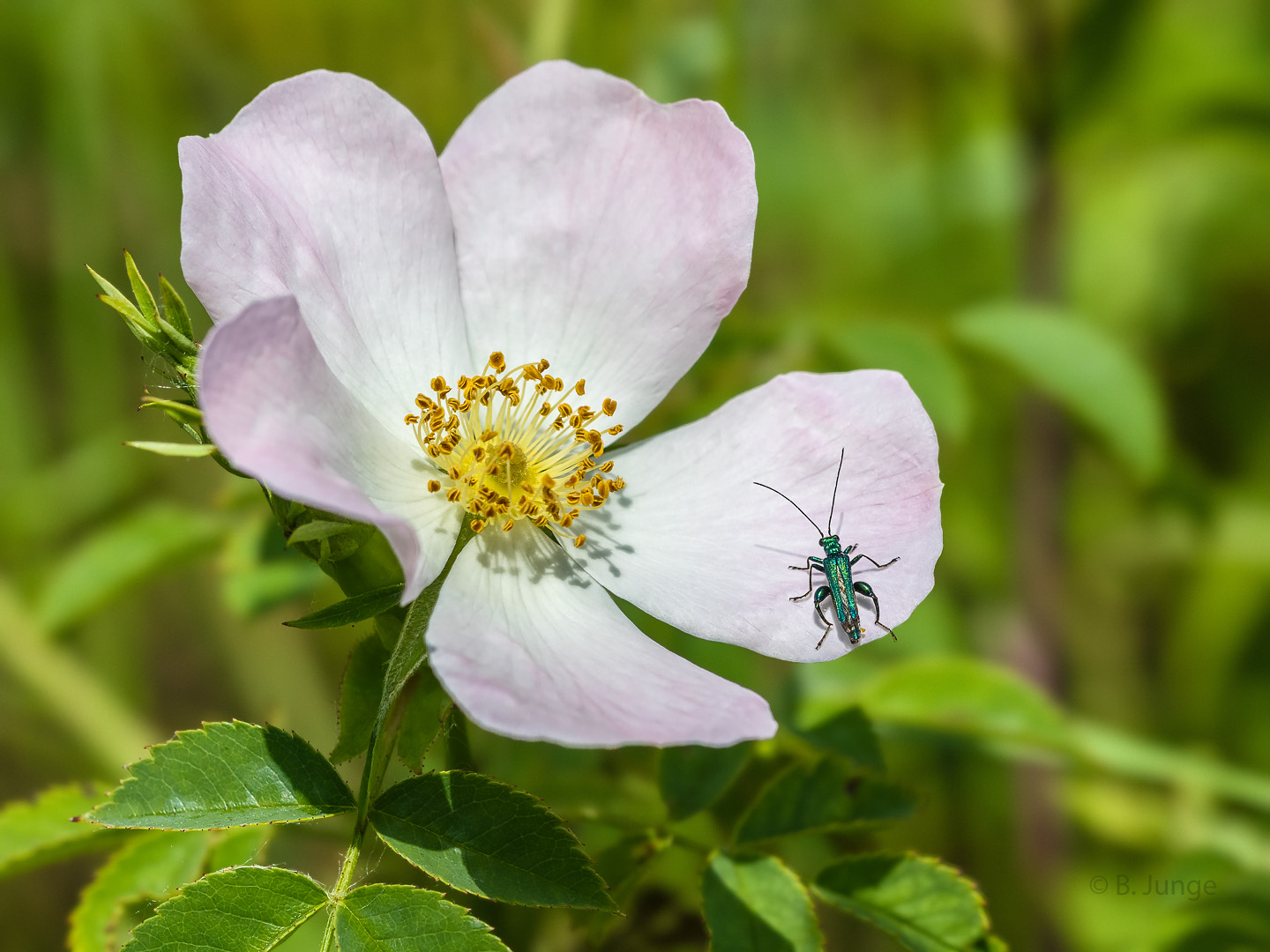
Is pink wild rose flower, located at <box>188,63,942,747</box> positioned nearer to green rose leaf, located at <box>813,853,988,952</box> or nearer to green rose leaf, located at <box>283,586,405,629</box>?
green rose leaf, located at <box>283,586,405,629</box>

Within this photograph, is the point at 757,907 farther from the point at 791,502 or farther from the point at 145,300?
the point at 145,300

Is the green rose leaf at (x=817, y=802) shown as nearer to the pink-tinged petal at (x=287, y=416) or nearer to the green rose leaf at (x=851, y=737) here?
the green rose leaf at (x=851, y=737)

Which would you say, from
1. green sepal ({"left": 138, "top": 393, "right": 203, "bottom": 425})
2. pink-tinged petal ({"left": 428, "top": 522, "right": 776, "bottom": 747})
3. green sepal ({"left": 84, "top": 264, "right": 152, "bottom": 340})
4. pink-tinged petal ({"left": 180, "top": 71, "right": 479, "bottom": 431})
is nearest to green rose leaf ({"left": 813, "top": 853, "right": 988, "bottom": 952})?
pink-tinged petal ({"left": 428, "top": 522, "right": 776, "bottom": 747})

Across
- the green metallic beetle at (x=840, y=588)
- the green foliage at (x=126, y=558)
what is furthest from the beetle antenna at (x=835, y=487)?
the green foliage at (x=126, y=558)

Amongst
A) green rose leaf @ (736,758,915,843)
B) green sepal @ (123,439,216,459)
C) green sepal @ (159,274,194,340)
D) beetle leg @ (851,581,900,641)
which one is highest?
beetle leg @ (851,581,900,641)

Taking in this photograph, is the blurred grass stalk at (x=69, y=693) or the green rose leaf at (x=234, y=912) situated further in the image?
the blurred grass stalk at (x=69, y=693)
